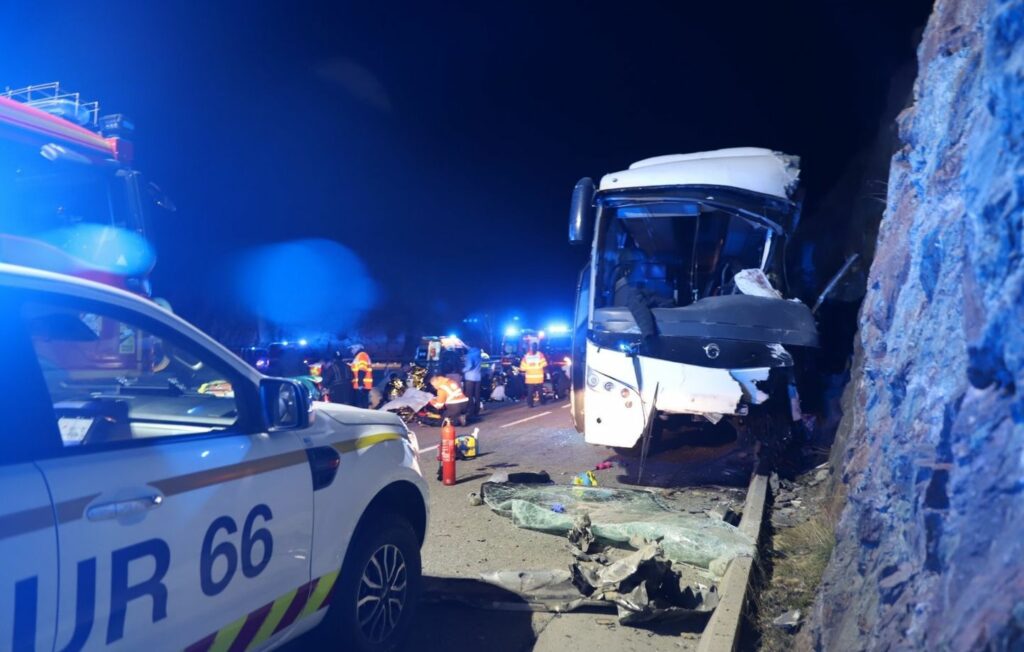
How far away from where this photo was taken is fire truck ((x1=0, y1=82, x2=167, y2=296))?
5.06 metres

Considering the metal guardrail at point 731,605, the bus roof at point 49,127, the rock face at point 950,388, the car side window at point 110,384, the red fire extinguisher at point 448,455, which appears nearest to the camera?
the rock face at point 950,388

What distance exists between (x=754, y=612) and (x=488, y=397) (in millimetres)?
15091

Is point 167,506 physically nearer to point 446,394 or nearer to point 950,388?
point 950,388

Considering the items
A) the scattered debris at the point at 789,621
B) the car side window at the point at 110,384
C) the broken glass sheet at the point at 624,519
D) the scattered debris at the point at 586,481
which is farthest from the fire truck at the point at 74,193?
the scattered debris at the point at 789,621

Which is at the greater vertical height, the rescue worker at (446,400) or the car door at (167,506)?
the car door at (167,506)

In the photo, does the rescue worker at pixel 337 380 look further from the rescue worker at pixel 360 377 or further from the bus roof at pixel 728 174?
the bus roof at pixel 728 174

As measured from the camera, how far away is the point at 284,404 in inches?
112

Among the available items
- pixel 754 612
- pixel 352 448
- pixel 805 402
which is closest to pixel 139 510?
pixel 352 448

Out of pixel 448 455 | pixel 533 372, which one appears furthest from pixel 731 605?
pixel 533 372

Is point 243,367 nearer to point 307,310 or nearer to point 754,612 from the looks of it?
point 754,612

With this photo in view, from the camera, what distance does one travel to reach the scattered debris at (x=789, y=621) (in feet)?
12.7

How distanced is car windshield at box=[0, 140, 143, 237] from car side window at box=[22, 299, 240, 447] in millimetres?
1815

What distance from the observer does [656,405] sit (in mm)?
7516

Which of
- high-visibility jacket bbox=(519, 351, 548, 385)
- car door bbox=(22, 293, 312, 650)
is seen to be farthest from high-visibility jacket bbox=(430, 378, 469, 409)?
car door bbox=(22, 293, 312, 650)
